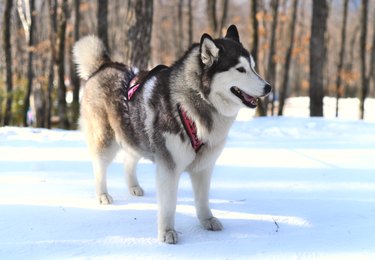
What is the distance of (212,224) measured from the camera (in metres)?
3.29

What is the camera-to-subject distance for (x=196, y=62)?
124 inches

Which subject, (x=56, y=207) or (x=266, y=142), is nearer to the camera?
(x=56, y=207)

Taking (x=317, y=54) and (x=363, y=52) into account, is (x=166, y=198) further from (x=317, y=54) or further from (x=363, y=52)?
(x=363, y=52)

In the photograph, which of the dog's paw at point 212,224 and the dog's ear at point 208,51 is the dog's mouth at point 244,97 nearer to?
the dog's ear at point 208,51

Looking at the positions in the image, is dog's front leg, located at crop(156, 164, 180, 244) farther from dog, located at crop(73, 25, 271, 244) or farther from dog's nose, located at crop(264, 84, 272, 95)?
dog's nose, located at crop(264, 84, 272, 95)

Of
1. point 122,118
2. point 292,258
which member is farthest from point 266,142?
point 292,258

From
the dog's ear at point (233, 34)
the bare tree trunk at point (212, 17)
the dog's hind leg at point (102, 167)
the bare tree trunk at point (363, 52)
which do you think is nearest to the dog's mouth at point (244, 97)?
the dog's ear at point (233, 34)

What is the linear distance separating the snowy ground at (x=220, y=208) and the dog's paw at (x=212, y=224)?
57mm

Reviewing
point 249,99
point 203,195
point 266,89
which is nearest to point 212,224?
point 203,195

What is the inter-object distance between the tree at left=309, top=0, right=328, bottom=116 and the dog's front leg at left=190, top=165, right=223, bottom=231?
7.78 m

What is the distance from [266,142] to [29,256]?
4.85m

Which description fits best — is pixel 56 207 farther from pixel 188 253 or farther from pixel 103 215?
pixel 188 253

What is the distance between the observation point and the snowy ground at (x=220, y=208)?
2879mm

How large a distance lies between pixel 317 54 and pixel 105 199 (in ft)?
25.9
